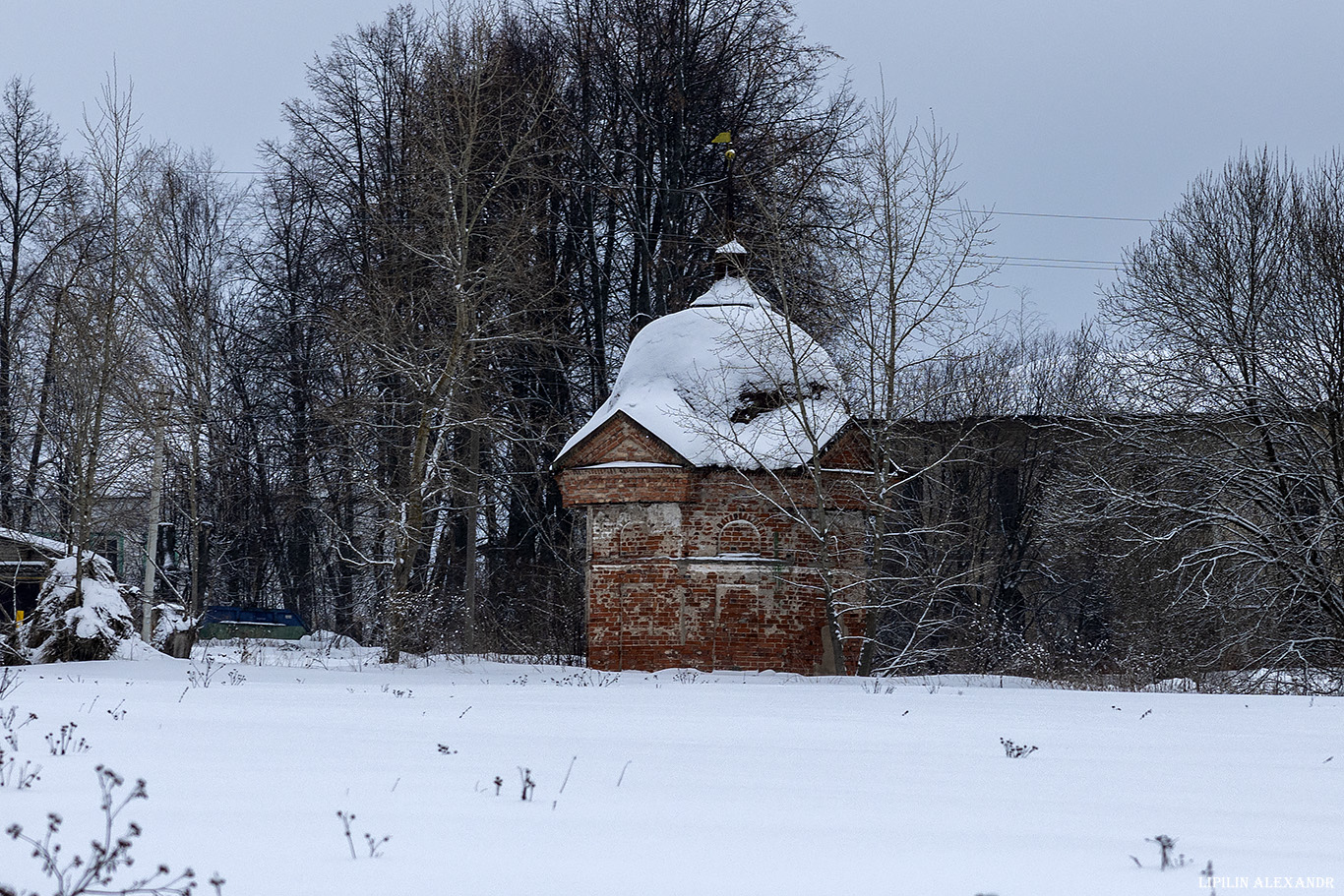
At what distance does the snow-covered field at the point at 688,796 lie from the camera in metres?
3.87

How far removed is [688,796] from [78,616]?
14.4 metres

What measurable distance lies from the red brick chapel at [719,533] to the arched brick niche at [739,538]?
15mm

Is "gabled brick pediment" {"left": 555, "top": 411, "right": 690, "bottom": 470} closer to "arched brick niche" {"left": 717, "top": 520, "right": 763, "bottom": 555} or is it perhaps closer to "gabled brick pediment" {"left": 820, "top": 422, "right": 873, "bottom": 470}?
"arched brick niche" {"left": 717, "top": 520, "right": 763, "bottom": 555}

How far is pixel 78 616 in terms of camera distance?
17250 millimetres

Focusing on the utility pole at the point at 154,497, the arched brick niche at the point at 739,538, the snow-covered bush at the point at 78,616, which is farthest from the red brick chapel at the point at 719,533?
the utility pole at the point at 154,497

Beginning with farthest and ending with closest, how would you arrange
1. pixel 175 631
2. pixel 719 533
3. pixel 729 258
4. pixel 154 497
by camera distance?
pixel 154 497 → pixel 729 258 → pixel 175 631 → pixel 719 533

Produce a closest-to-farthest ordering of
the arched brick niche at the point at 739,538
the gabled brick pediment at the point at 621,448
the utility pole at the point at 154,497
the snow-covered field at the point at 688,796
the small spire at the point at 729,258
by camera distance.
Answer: the snow-covered field at the point at 688,796, the arched brick niche at the point at 739,538, the gabled brick pediment at the point at 621,448, the utility pole at the point at 154,497, the small spire at the point at 729,258

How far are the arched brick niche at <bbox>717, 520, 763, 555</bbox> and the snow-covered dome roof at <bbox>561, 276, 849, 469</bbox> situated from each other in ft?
3.18

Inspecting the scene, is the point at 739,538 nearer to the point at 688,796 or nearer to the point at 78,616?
the point at 78,616

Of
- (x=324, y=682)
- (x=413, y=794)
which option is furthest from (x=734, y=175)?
(x=413, y=794)

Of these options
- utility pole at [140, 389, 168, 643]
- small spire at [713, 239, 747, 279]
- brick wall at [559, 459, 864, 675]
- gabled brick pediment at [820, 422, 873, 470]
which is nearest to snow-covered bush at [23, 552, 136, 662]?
utility pole at [140, 389, 168, 643]

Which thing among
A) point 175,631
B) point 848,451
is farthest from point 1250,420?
point 175,631

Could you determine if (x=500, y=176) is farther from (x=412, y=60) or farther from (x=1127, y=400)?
(x=412, y=60)

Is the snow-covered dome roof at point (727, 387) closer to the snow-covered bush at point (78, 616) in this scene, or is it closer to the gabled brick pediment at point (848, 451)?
the gabled brick pediment at point (848, 451)
